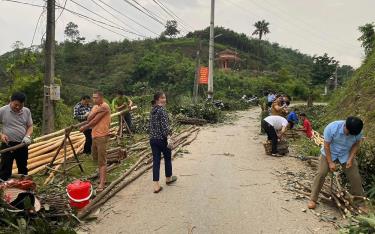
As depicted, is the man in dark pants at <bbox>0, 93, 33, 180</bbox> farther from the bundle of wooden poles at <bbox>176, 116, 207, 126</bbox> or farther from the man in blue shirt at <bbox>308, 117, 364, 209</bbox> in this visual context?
the bundle of wooden poles at <bbox>176, 116, 207, 126</bbox>

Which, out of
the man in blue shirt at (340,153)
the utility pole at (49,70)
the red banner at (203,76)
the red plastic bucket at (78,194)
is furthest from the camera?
the red banner at (203,76)

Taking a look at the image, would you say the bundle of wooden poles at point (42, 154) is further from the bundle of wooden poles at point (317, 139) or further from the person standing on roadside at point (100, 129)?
the bundle of wooden poles at point (317, 139)

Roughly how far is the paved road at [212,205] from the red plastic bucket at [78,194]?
0.36 m

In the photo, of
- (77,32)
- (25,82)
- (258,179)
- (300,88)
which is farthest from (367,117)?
(77,32)

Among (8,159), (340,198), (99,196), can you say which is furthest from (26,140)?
(340,198)

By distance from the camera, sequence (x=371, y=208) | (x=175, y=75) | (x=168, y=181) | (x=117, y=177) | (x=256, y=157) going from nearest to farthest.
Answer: (x=371, y=208) < (x=168, y=181) < (x=117, y=177) < (x=256, y=157) < (x=175, y=75)

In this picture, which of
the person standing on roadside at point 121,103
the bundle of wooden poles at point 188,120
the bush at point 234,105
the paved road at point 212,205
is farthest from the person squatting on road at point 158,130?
the bush at point 234,105

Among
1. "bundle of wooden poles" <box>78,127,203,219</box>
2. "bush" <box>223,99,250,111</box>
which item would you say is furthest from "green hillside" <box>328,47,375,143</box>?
"bush" <box>223,99,250,111</box>

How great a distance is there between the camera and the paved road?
6.19m

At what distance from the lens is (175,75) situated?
167 ft

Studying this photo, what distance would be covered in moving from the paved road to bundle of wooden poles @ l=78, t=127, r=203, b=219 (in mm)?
→ 153

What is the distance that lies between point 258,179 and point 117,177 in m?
3.13

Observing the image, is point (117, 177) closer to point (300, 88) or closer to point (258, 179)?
point (258, 179)

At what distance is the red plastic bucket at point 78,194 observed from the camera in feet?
21.8
